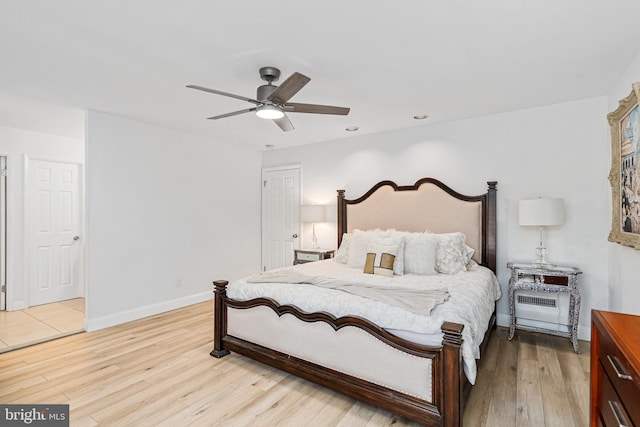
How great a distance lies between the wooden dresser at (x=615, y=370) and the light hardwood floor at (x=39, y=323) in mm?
4464

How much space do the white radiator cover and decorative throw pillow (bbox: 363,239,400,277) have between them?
4.87 feet

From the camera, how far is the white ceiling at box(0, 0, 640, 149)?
1902 mm

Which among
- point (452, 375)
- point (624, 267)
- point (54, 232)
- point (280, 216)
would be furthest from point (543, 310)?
point (54, 232)

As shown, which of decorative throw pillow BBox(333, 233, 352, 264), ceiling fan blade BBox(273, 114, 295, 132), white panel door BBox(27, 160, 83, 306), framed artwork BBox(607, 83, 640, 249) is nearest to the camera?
framed artwork BBox(607, 83, 640, 249)

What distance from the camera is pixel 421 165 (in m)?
4.30

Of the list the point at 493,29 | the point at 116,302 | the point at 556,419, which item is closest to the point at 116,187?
the point at 116,302

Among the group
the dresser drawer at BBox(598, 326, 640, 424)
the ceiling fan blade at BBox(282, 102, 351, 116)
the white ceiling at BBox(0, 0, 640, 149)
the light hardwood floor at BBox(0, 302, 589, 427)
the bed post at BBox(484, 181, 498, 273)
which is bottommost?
the light hardwood floor at BBox(0, 302, 589, 427)

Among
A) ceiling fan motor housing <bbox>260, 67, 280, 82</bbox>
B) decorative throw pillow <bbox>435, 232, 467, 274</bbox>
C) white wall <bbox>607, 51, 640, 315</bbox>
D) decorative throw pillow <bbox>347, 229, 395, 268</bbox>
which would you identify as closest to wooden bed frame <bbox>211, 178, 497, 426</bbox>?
decorative throw pillow <bbox>347, 229, 395, 268</bbox>

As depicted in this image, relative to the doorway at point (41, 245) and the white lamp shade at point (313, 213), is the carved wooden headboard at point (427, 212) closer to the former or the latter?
the white lamp shade at point (313, 213)

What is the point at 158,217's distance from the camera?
4.34 meters

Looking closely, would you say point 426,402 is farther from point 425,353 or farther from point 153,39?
point 153,39

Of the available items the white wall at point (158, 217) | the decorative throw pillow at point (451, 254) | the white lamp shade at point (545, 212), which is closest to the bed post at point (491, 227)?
the decorative throw pillow at point (451, 254)

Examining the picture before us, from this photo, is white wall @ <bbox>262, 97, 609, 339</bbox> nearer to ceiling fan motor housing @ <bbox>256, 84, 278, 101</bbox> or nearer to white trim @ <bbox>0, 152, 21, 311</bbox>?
ceiling fan motor housing @ <bbox>256, 84, 278, 101</bbox>

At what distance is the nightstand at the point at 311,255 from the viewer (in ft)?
15.4
